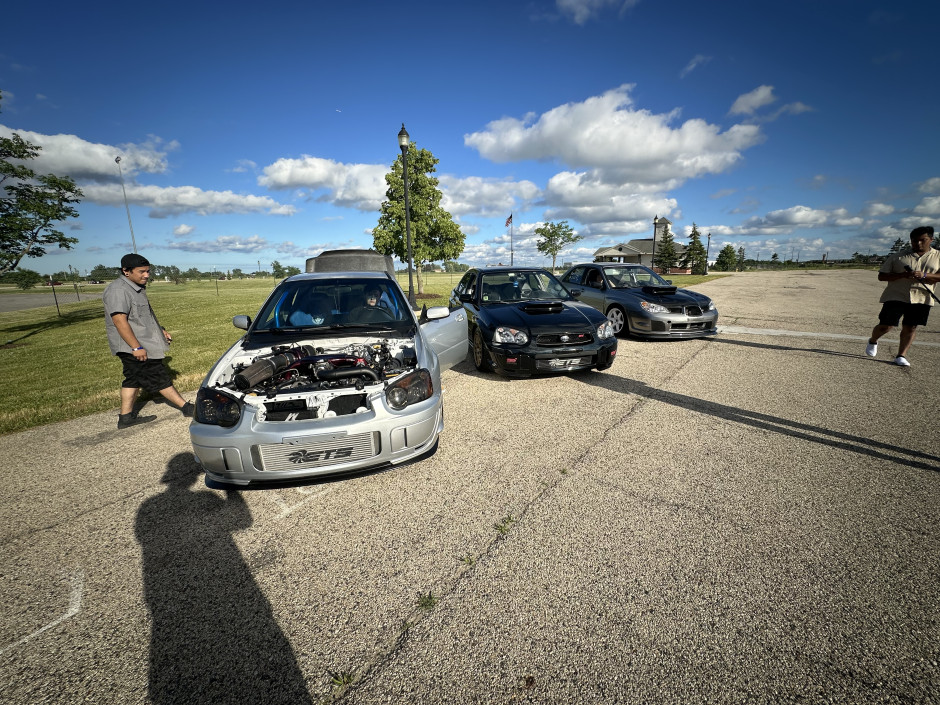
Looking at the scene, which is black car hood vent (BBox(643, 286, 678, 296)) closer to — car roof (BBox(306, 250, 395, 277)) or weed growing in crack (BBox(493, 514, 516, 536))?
weed growing in crack (BBox(493, 514, 516, 536))

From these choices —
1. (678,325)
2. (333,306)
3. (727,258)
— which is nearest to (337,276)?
(333,306)

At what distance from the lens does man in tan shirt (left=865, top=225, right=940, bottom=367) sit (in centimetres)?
502

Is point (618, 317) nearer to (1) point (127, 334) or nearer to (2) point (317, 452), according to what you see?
(2) point (317, 452)

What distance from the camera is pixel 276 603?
1851 millimetres

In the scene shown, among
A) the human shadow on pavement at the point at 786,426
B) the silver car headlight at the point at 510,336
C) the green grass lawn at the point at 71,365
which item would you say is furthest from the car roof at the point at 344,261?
the human shadow on pavement at the point at 786,426

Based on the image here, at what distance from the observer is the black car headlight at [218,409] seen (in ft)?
8.04

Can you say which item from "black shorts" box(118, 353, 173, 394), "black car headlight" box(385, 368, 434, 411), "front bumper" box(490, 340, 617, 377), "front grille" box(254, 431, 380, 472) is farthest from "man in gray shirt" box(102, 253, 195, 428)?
"front bumper" box(490, 340, 617, 377)

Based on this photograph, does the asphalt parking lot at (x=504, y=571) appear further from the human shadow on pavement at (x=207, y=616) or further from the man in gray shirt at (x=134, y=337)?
the man in gray shirt at (x=134, y=337)

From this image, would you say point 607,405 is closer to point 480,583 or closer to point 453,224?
point 480,583

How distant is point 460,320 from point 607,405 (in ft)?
6.79

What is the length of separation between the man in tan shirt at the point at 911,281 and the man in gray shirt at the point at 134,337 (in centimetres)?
891

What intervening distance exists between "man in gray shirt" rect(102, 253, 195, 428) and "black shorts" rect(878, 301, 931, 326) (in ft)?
30.4

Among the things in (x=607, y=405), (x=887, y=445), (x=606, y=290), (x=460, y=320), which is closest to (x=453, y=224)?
(x=606, y=290)

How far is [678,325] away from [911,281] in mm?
2931
